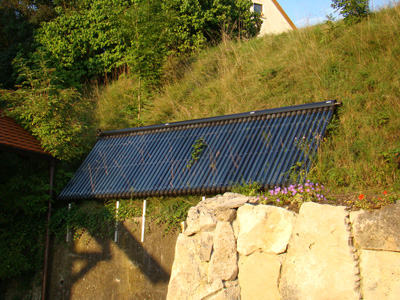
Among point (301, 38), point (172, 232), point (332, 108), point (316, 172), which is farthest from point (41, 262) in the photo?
point (301, 38)

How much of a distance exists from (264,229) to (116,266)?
501 centimetres

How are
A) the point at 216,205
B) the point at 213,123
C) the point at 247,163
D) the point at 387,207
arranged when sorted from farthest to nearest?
the point at 213,123
the point at 247,163
the point at 216,205
the point at 387,207

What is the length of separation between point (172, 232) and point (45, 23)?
15477 millimetres

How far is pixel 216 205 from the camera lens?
6359 mm

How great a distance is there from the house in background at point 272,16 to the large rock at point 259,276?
2328 cm

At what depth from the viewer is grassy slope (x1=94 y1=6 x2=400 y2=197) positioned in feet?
25.7

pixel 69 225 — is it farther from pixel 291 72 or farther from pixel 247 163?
pixel 291 72

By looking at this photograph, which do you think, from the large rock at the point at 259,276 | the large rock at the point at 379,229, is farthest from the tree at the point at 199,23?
the large rock at the point at 379,229

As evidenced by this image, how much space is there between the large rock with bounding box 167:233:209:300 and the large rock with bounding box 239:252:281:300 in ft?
1.72

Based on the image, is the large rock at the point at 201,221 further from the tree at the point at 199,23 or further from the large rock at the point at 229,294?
the tree at the point at 199,23

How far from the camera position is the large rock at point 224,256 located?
226 inches

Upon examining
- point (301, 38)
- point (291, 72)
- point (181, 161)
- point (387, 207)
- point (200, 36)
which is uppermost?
point (200, 36)

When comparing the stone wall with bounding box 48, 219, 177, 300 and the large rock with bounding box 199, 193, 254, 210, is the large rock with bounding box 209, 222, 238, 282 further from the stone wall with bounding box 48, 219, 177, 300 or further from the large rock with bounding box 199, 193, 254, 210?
the stone wall with bounding box 48, 219, 177, 300

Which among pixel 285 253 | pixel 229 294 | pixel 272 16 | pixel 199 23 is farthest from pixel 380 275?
pixel 272 16
